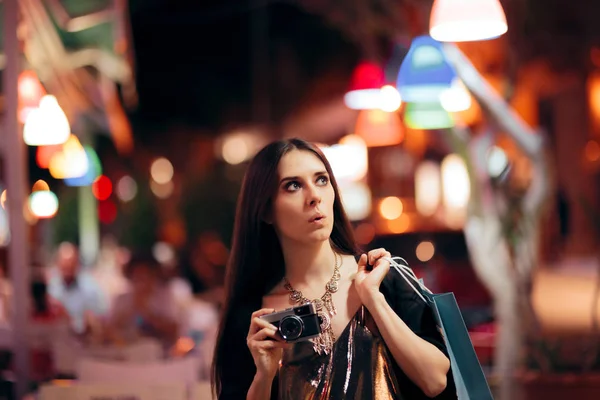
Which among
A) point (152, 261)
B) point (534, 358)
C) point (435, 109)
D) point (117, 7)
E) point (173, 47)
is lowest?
point (534, 358)

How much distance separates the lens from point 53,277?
14414 millimetres

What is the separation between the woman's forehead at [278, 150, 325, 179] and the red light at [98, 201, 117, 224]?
32878 mm

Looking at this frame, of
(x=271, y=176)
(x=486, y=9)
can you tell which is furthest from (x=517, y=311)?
(x=271, y=176)

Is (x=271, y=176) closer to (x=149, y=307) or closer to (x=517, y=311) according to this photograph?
Answer: (x=517, y=311)

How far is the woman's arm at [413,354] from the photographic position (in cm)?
321

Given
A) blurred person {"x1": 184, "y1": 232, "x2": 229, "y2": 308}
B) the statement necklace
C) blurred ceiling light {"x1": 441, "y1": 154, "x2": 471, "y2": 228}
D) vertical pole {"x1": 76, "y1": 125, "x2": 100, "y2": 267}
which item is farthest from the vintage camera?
blurred ceiling light {"x1": 441, "y1": 154, "x2": 471, "y2": 228}

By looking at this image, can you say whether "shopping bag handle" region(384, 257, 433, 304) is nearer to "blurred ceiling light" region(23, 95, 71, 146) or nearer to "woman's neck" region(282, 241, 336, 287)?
"woman's neck" region(282, 241, 336, 287)

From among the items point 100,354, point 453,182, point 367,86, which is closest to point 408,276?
point 100,354

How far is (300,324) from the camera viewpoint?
3.25 m

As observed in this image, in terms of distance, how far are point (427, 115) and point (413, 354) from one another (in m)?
7.29

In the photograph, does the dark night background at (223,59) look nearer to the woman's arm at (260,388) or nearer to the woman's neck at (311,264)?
the woman's neck at (311,264)

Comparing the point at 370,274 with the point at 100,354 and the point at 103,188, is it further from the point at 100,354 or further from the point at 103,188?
the point at 103,188

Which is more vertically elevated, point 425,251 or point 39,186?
point 39,186

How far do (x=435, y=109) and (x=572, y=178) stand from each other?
23.3 m
